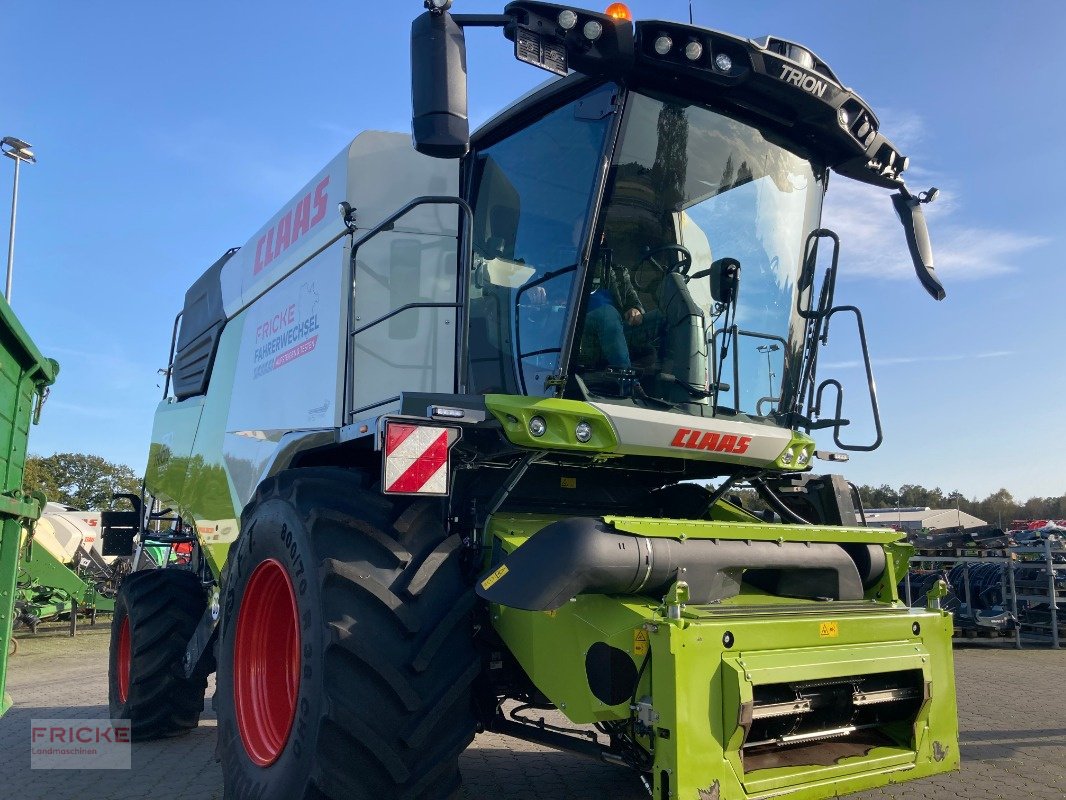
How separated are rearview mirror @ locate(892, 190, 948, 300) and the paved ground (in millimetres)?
2882

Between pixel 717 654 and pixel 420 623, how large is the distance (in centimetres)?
108

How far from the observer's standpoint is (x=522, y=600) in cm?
301

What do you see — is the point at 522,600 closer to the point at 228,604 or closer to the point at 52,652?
the point at 228,604

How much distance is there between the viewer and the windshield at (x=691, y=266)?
3873 mm

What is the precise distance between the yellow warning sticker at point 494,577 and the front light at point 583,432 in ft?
2.11

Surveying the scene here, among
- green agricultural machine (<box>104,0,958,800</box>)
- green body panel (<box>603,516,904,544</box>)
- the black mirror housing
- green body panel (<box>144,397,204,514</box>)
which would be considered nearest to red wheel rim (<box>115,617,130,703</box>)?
green body panel (<box>144,397,204,514</box>)

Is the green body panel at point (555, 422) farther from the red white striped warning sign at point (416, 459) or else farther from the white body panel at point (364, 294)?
the white body panel at point (364, 294)

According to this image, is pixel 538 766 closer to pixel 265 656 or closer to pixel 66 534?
pixel 265 656

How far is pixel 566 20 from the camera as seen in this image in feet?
11.8

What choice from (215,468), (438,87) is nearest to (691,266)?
(438,87)

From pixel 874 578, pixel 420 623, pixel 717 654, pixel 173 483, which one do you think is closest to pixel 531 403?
pixel 420 623

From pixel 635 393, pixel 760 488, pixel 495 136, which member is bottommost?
pixel 760 488

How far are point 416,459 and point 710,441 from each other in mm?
1374

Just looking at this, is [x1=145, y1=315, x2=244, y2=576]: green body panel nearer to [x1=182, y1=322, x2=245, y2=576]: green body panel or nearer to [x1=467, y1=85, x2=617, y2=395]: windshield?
[x1=182, y1=322, x2=245, y2=576]: green body panel
